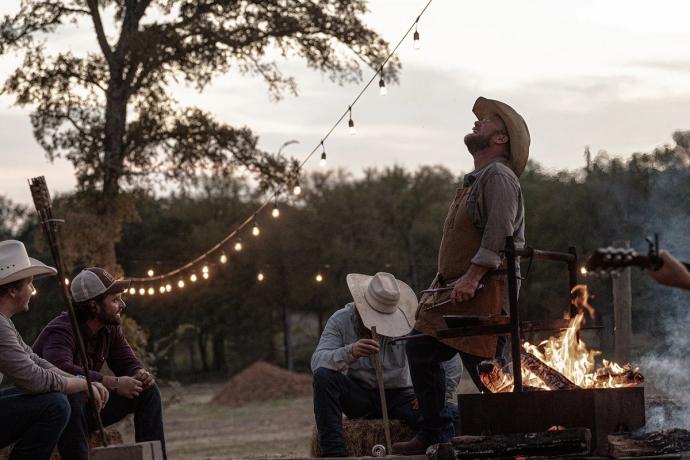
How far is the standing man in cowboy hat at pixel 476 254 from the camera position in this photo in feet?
20.9

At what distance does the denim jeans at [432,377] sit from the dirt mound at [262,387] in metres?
24.1

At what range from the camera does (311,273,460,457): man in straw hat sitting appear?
7660 mm

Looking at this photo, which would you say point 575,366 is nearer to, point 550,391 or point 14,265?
point 550,391

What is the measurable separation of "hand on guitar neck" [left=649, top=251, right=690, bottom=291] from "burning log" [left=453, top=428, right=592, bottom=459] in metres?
1.37

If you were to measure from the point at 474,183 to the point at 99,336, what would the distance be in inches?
101

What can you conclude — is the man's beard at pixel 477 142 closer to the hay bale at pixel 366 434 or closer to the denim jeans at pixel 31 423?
the hay bale at pixel 366 434

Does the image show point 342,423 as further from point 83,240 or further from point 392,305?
point 83,240

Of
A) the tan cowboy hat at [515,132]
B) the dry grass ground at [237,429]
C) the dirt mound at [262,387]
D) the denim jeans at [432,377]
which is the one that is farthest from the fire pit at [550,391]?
the dirt mound at [262,387]

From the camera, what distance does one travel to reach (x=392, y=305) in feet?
25.8

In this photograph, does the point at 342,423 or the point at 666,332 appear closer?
the point at 342,423

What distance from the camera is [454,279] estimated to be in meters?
6.66

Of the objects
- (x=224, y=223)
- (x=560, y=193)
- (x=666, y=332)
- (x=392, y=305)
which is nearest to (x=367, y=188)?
(x=224, y=223)

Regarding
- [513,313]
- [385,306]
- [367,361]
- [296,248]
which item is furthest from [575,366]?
[296,248]

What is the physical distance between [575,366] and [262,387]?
82.7 feet
